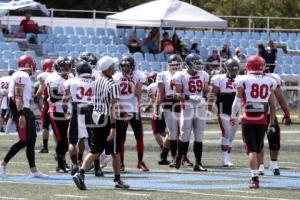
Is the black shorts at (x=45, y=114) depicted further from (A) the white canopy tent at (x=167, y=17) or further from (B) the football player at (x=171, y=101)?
(A) the white canopy tent at (x=167, y=17)

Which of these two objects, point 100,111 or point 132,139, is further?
point 132,139

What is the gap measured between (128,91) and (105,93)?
10.3 ft

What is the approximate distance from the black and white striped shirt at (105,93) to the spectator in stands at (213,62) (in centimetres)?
1893

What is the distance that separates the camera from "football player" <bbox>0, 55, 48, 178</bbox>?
51.2 feet

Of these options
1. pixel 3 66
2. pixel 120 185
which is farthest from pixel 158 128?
pixel 3 66

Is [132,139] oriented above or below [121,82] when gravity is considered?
below

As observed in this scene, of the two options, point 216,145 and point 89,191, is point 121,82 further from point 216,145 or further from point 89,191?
point 216,145

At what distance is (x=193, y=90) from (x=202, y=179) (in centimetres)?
219

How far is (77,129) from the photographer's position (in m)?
16.6

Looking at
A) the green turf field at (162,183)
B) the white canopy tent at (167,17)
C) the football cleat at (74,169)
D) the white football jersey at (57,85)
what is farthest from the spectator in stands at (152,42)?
the football cleat at (74,169)

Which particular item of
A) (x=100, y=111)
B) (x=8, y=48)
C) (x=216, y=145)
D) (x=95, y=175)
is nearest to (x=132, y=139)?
(x=216, y=145)

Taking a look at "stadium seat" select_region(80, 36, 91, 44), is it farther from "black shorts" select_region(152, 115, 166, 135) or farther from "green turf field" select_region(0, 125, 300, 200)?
"black shorts" select_region(152, 115, 166, 135)

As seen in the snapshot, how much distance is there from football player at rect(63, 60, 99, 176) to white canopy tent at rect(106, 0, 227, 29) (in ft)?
53.3

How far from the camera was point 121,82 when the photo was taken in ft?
57.4
